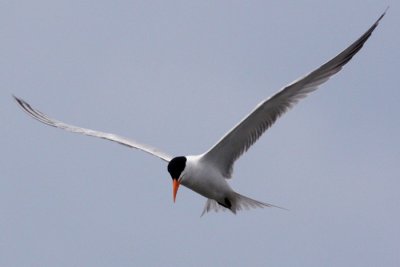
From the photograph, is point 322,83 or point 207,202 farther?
point 207,202

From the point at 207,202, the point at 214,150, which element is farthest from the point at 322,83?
the point at 207,202

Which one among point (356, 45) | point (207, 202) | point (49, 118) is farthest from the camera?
point (49, 118)

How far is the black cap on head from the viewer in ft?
46.0

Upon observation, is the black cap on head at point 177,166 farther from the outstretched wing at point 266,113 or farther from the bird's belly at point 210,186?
the outstretched wing at point 266,113

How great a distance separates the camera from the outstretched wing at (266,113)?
13000mm

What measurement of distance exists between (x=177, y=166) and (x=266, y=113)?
50.0 inches

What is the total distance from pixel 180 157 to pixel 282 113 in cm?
137

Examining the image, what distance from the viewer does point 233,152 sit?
47.2ft

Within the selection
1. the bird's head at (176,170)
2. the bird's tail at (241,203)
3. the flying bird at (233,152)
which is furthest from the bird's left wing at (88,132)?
the bird's tail at (241,203)

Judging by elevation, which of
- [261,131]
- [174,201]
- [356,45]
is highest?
[356,45]

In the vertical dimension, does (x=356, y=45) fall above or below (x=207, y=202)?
above

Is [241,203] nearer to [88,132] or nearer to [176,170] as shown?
[176,170]

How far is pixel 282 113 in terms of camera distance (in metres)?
13.8

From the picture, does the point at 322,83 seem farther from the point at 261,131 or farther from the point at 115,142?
the point at 115,142
